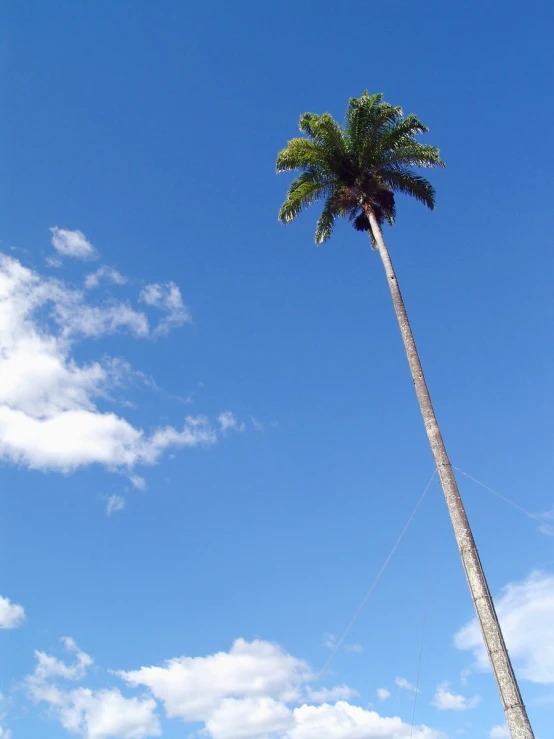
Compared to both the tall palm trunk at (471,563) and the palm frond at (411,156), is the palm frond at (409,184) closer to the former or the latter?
the palm frond at (411,156)

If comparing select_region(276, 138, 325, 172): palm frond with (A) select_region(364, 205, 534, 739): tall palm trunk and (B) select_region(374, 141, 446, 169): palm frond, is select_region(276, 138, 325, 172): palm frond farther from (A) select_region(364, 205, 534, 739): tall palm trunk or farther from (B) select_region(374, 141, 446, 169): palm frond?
(A) select_region(364, 205, 534, 739): tall palm trunk

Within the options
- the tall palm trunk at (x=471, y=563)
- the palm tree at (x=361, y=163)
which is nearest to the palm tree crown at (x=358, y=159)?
the palm tree at (x=361, y=163)

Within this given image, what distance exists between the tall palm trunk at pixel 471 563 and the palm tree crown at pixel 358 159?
A: 210 inches

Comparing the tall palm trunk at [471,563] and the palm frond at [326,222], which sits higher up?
the palm frond at [326,222]

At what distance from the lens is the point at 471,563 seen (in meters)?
13.9

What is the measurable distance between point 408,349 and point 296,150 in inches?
364

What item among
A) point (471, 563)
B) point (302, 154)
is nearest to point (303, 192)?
point (302, 154)

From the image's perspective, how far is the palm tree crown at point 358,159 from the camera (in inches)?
868

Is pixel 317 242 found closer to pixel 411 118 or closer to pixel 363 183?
pixel 363 183

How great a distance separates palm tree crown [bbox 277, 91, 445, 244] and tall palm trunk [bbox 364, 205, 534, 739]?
534cm

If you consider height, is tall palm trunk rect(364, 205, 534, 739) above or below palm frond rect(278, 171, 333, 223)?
below

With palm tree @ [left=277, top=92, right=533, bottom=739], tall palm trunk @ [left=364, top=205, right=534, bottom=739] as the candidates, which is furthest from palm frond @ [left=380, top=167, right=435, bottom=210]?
tall palm trunk @ [left=364, top=205, right=534, bottom=739]

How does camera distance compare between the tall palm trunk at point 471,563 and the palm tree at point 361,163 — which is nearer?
the tall palm trunk at point 471,563

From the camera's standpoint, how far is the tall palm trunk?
12.1 meters
